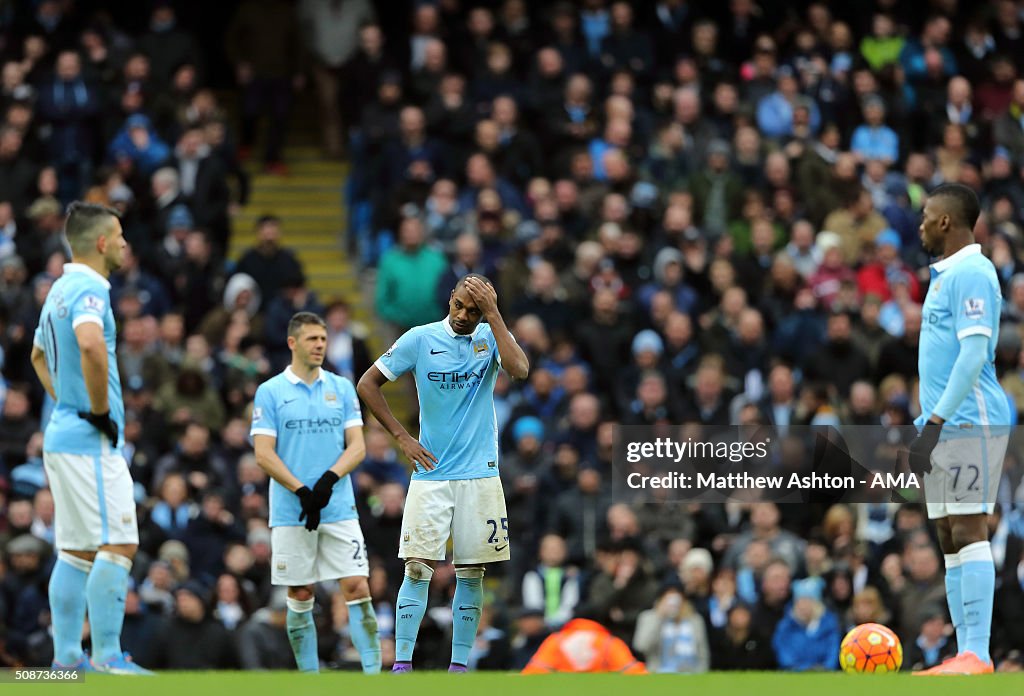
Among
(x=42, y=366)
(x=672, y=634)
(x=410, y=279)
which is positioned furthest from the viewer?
(x=410, y=279)

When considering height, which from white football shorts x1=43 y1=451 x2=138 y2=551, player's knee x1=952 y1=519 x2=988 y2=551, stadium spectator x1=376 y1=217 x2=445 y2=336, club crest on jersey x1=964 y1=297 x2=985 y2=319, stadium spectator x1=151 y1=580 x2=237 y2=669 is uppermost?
stadium spectator x1=376 y1=217 x2=445 y2=336

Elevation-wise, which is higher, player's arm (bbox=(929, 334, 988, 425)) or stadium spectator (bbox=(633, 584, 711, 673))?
player's arm (bbox=(929, 334, 988, 425))

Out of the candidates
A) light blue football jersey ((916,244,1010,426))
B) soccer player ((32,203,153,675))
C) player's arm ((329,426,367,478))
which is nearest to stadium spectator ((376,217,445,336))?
player's arm ((329,426,367,478))

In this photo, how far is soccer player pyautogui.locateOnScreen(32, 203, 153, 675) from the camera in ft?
36.0

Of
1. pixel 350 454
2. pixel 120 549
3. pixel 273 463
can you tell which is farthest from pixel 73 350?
pixel 350 454

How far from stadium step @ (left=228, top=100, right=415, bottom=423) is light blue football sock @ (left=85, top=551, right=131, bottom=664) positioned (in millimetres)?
9423

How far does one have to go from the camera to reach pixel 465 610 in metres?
11.3

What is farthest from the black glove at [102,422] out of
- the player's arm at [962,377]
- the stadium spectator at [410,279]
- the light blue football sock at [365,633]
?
the stadium spectator at [410,279]

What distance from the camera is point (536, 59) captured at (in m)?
22.0

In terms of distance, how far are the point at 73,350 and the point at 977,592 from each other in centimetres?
529

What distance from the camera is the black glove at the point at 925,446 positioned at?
34.7 feet

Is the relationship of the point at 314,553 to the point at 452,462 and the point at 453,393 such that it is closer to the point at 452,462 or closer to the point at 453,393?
the point at 452,462

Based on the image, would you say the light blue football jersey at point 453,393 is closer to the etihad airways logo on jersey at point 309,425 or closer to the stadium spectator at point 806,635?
the etihad airways logo on jersey at point 309,425

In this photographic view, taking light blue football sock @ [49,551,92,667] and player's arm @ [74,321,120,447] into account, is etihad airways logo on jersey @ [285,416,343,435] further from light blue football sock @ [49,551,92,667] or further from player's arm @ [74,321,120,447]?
light blue football sock @ [49,551,92,667]
